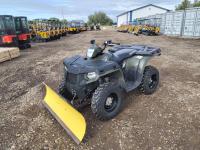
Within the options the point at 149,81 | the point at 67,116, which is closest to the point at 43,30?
the point at 149,81

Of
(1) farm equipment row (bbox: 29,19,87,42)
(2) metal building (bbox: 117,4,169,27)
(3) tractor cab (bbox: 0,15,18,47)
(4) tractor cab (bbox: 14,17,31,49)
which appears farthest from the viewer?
(2) metal building (bbox: 117,4,169,27)

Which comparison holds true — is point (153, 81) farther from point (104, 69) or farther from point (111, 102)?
point (104, 69)

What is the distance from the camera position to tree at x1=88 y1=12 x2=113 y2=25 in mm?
87750

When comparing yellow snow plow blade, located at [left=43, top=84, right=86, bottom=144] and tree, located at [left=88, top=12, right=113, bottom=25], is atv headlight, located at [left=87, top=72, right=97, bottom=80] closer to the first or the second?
yellow snow plow blade, located at [left=43, top=84, right=86, bottom=144]

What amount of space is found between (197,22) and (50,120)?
16320 mm

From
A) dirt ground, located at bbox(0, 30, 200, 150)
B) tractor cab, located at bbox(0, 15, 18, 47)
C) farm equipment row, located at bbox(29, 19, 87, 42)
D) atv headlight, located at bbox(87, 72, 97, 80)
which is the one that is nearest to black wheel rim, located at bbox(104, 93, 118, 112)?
dirt ground, located at bbox(0, 30, 200, 150)

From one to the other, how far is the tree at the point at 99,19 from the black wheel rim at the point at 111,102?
8798 centimetres

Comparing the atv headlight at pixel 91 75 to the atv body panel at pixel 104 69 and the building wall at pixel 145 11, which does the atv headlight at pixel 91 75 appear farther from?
the building wall at pixel 145 11

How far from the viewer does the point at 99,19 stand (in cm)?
8844

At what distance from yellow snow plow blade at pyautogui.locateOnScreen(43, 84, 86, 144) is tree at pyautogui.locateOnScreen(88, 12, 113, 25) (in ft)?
288

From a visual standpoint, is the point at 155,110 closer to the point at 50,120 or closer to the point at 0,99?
the point at 50,120

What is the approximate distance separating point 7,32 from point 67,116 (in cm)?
966

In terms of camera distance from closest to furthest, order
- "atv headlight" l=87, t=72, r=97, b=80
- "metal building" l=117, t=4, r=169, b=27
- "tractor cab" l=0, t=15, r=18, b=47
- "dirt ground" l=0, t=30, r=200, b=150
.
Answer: "dirt ground" l=0, t=30, r=200, b=150, "atv headlight" l=87, t=72, r=97, b=80, "tractor cab" l=0, t=15, r=18, b=47, "metal building" l=117, t=4, r=169, b=27

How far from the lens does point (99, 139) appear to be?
2.66 m
